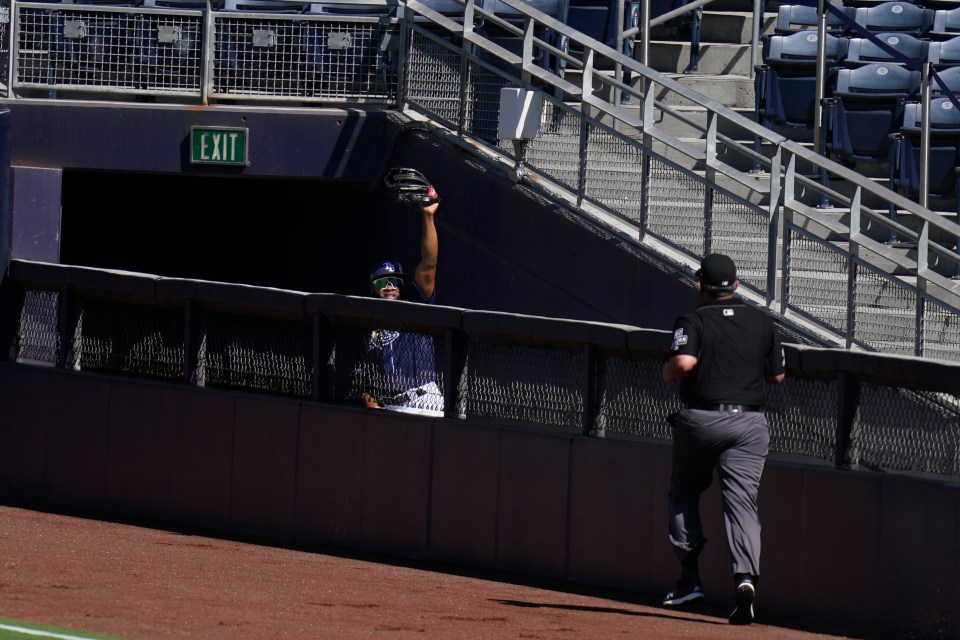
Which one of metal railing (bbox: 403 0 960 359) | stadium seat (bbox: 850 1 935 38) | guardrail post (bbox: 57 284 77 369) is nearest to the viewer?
metal railing (bbox: 403 0 960 359)

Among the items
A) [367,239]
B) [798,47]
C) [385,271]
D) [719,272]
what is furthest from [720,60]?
[719,272]

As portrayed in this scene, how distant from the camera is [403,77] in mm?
13617

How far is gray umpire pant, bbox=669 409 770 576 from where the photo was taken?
25.0 feet

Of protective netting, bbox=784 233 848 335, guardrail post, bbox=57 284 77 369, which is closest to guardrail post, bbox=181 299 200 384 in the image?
guardrail post, bbox=57 284 77 369

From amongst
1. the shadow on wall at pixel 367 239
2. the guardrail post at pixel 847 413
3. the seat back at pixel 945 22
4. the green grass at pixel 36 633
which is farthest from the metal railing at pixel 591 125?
the green grass at pixel 36 633

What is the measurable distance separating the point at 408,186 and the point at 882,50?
5205mm

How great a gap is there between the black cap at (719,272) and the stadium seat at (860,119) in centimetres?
637

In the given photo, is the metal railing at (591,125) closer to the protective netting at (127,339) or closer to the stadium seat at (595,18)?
the stadium seat at (595,18)

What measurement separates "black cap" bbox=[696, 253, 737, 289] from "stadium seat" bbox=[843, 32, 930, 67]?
25.1 feet

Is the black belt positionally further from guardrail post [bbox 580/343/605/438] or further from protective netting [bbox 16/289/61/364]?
protective netting [bbox 16/289/61/364]

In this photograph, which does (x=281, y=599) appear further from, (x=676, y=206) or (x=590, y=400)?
(x=676, y=206)

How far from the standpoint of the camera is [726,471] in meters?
7.71

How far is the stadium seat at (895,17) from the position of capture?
624 inches

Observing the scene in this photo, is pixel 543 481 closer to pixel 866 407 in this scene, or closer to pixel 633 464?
pixel 633 464
